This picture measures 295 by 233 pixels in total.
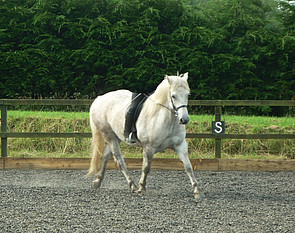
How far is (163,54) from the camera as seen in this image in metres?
13.8

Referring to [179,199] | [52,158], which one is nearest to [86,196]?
[179,199]

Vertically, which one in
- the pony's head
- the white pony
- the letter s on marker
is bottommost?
the letter s on marker

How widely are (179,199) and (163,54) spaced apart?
8915 mm

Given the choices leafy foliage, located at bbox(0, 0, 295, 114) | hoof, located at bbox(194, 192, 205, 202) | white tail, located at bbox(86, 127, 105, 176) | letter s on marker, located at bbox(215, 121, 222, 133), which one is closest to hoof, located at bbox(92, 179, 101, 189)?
white tail, located at bbox(86, 127, 105, 176)

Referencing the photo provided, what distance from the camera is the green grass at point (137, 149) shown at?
8820mm

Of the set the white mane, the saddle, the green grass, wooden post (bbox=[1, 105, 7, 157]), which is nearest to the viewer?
the white mane

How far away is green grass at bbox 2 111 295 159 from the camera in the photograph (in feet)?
28.9

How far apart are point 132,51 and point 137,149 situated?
18.7 feet

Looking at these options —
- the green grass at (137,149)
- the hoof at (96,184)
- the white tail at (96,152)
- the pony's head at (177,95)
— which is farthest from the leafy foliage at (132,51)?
the pony's head at (177,95)

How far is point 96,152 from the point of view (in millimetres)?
6473

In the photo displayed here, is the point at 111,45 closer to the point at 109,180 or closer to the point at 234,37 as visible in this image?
the point at 234,37

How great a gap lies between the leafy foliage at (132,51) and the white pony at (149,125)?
6.97m

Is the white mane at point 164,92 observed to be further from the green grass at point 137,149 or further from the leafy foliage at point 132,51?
the leafy foliage at point 132,51

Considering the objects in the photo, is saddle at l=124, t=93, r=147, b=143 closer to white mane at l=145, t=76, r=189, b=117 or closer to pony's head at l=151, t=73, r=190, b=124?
white mane at l=145, t=76, r=189, b=117
